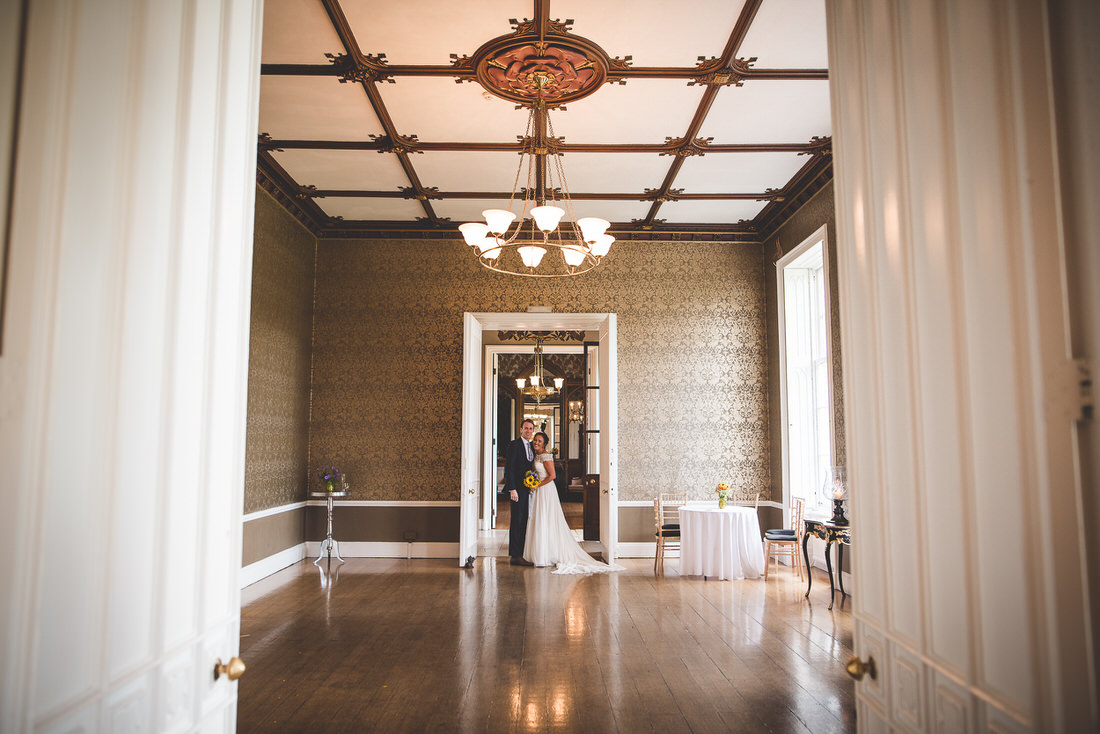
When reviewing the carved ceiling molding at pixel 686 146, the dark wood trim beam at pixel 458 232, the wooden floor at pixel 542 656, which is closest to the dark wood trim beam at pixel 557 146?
the carved ceiling molding at pixel 686 146

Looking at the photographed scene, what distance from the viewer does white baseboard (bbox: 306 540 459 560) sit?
8.77 metres

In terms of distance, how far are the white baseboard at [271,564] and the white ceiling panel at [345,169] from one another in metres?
3.95

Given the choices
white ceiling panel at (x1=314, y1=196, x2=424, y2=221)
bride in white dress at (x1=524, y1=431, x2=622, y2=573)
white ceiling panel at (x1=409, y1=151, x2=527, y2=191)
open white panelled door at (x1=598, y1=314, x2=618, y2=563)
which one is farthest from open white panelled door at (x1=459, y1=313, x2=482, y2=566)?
white ceiling panel at (x1=409, y1=151, x2=527, y2=191)

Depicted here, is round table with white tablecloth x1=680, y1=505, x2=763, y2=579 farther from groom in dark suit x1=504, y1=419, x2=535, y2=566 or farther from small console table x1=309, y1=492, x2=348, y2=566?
small console table x1=309, y1=492, x2=348, y2=566

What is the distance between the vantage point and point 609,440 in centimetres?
823

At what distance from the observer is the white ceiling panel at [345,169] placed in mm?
6879

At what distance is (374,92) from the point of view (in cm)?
554


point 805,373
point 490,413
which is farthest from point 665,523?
point 490,413

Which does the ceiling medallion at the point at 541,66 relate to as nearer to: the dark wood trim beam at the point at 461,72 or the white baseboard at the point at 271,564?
the dark wood trim beam at the point at 461,72

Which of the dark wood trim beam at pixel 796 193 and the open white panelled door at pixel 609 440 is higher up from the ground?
the dark wood trim beam at pixel 796 193

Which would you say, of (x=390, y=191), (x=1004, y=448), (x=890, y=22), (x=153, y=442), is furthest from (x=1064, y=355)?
(x=390, y=191)

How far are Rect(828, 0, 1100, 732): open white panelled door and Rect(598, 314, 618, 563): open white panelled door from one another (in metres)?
6.36

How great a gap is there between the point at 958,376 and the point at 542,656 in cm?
380

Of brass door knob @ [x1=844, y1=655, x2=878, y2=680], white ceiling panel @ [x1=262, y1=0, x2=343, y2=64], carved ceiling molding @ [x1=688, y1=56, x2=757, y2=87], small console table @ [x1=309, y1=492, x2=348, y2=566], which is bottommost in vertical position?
small console table @ [x1=309, y1=492, x2=348, y2=566]
